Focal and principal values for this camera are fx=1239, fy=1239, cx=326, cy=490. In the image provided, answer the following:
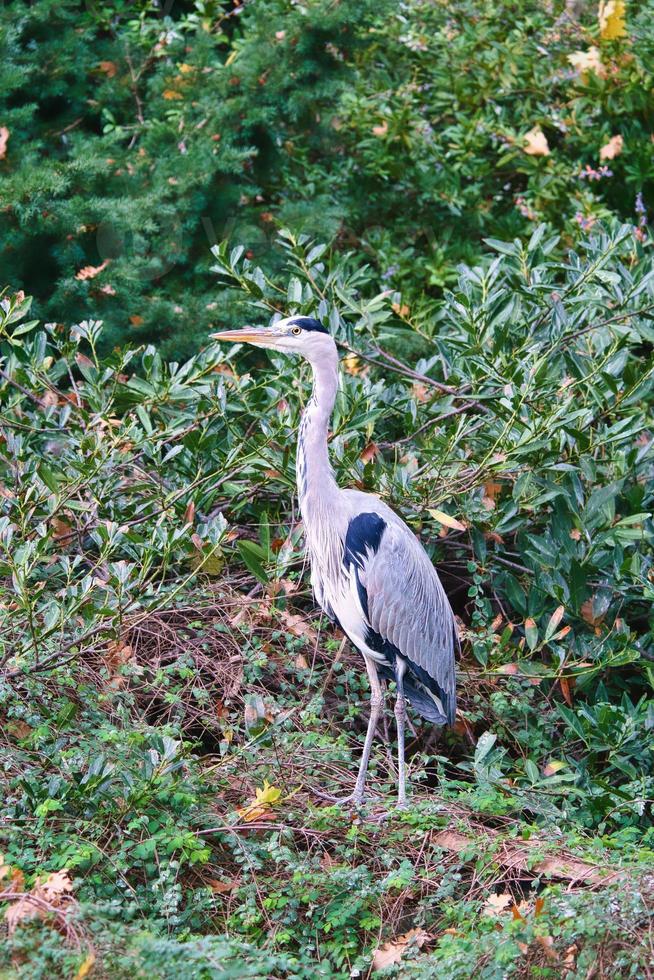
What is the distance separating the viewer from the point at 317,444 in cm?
480

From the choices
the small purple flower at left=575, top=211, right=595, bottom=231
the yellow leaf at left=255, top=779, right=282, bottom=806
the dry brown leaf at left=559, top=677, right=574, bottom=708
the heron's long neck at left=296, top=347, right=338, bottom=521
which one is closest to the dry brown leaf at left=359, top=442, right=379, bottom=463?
the heron's long neck at left=296, top=347, right=338, bottom=521

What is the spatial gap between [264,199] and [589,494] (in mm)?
3385

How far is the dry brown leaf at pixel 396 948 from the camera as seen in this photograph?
3.78 meters

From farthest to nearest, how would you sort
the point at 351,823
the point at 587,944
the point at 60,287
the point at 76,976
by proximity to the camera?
the point at 60,287 < the point at 351,823 < the point at 587,944 < the point at 76,976

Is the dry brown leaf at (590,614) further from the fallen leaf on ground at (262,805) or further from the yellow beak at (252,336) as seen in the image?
the yellow beak at (252,336)

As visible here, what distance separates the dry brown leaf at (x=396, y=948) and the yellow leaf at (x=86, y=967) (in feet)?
3.00

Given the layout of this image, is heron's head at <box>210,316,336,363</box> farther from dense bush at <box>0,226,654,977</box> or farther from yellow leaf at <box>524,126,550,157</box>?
yellow leaf at <box>524,126,550,157</box>

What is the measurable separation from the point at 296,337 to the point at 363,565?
0.93m

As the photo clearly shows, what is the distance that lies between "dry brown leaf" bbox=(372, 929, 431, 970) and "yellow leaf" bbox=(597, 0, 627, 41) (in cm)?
564

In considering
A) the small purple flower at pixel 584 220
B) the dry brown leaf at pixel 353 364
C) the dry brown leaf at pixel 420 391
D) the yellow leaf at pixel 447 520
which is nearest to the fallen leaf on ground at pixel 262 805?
the yellow leaf at pixel 447 520

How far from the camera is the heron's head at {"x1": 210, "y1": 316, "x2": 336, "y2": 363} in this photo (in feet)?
15.9

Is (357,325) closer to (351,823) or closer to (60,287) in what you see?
(60,287)

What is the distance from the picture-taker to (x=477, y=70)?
26.4 feet

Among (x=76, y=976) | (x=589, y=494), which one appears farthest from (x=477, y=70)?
(x=76, y=976)
